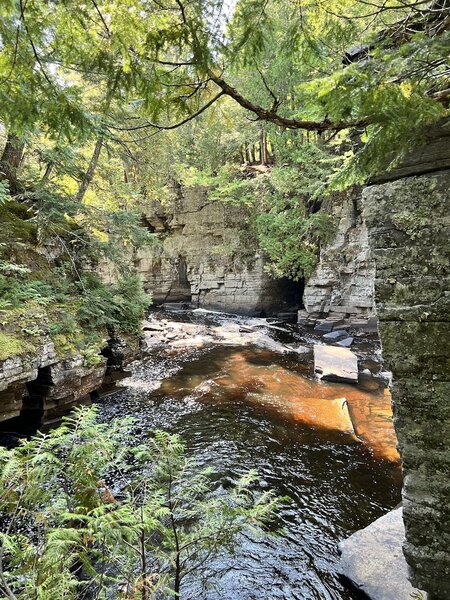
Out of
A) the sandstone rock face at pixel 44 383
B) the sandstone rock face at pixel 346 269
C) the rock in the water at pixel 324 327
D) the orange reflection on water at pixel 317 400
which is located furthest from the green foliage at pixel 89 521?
the sandstone rock face at pixel 346 269

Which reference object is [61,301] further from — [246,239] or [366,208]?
[246,239]

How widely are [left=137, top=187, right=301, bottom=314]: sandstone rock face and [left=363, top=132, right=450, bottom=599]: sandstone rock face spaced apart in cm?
1917

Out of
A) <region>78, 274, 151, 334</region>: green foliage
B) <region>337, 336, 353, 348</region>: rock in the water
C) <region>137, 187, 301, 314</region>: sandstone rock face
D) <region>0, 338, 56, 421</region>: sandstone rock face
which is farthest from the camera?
<region>137, 187, 301, 314</region>: sandstone rock face

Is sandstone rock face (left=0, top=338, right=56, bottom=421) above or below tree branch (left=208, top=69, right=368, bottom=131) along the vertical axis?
below

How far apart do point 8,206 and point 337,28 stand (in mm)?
8532

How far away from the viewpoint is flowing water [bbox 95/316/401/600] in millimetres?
4062

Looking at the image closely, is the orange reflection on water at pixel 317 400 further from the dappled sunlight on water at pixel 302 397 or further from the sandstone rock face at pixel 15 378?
the sandstone rock face at pixel 15 378

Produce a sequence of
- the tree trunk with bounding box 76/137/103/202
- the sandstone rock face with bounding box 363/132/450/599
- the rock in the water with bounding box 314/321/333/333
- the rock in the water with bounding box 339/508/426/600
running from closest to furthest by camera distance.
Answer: the sandstone rock face with bounding box 363/132/450/599
the rock in the water with bounding box 339/508/426/600
the tree trunk with bounding box 76/137/103/202
the rock in the water with bounding box 314/321/333/333

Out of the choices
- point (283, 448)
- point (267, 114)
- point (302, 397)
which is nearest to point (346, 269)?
point (302, 397)

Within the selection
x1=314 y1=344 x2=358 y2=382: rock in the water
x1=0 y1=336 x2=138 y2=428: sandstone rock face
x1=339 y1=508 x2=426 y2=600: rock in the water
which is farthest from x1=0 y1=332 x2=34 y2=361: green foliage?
x1=314 y1=344 x2=358 y2=382: rock in the water

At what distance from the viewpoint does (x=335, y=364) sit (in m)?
11.0

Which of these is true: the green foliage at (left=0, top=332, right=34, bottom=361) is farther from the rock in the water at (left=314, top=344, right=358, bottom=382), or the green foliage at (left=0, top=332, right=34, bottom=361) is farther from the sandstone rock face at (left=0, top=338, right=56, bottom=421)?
the rock in the water at (left=314, top=344, right=358, bottom=382)

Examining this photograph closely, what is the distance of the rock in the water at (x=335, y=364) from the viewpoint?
10.2 m

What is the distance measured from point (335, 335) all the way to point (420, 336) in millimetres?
14163
